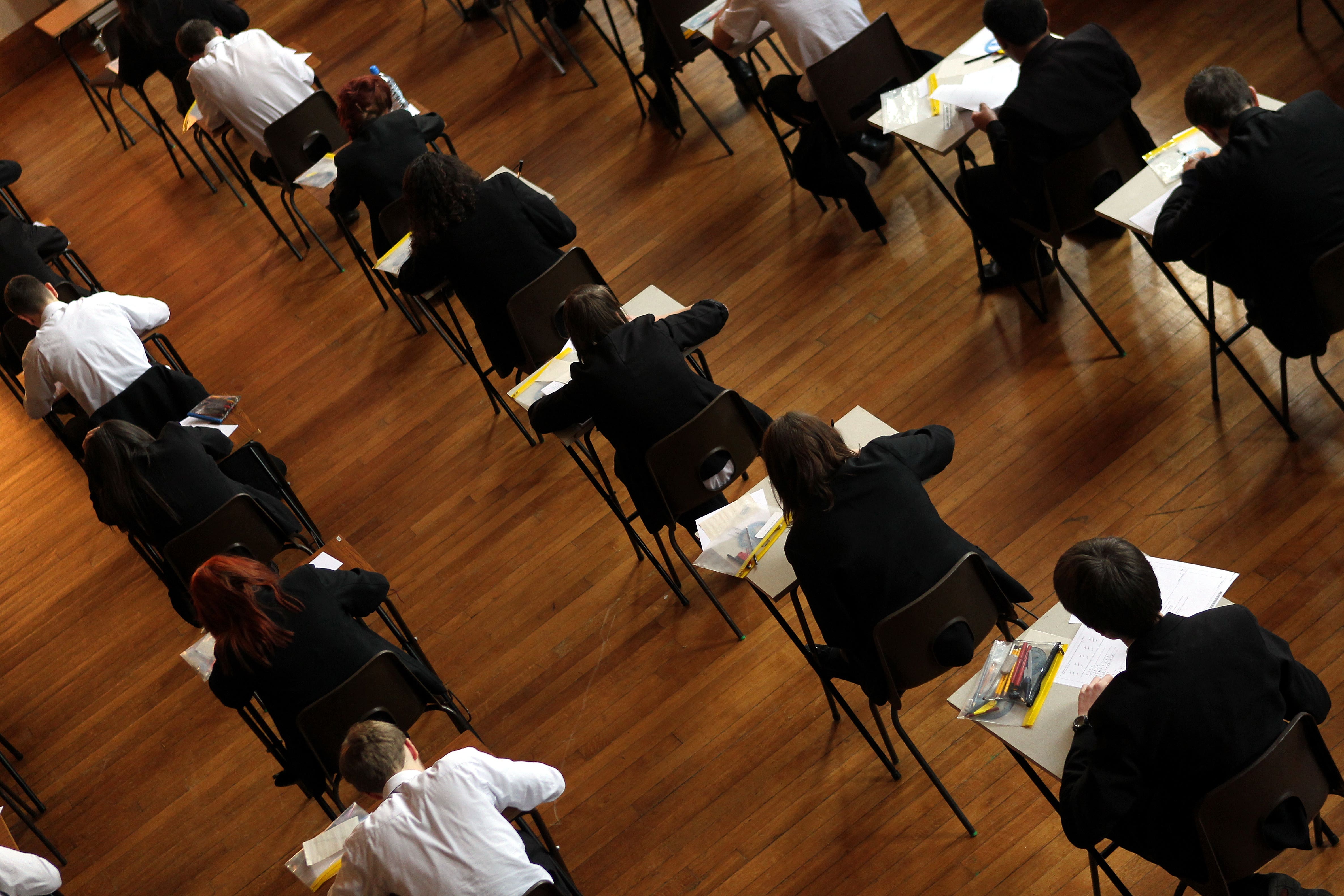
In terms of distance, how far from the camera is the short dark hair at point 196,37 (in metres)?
5.95

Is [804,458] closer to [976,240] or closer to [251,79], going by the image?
[976,240]

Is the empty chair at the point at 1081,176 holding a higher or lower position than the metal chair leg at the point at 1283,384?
higher

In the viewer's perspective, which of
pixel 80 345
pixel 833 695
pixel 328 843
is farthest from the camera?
pixel 80 345

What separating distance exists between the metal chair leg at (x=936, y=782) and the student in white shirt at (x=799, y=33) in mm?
2773

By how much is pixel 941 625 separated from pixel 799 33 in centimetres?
293

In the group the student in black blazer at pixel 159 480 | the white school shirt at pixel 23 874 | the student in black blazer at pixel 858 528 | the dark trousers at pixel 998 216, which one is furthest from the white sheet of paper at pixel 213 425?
the dark trousers at pixel 998 216

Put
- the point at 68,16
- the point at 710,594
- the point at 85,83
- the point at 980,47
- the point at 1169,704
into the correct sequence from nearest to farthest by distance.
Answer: the point at 1169,704 → the point at 710,594 → the point at 980,47 → the point at 85,83 → the point at 68,16

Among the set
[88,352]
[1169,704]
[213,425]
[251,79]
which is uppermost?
[251,79]

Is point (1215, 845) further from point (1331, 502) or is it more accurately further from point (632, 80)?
point (632, 80)

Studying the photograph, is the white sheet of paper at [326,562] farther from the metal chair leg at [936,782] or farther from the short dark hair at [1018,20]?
the short dark hair at [1018,20]

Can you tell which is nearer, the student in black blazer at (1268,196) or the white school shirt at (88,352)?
the student in black blazer at (1268,196)

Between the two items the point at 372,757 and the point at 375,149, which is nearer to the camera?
the point at 372,757

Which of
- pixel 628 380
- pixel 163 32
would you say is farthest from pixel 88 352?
pixel 163 32

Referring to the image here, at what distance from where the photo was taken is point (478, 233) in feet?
14.4
